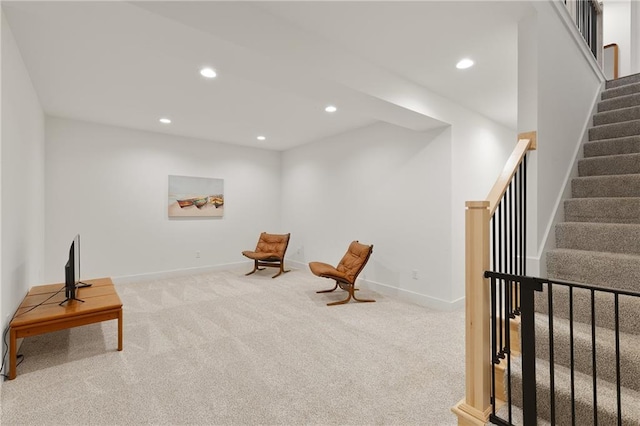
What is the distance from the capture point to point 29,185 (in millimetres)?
3168

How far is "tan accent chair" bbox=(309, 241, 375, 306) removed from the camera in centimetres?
414

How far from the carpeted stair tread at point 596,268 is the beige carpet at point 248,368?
1.08 m

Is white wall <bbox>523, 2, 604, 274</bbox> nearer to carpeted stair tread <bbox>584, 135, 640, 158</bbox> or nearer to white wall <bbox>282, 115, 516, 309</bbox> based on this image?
carpeted stair tread <bbox>584, 135, 640, 158</bbox>

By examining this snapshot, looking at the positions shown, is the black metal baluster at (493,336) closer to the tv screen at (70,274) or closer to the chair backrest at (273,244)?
the tv screen at (70,274)

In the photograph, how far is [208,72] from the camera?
3072 mm

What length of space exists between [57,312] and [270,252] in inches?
144

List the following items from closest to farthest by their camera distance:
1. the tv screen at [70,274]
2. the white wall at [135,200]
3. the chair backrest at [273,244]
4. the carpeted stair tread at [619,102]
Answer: the tv screen at [70,274] → the carpeted stair tread at [619,102] → the white wall at [135,200] → the chair backrest at [273,244]

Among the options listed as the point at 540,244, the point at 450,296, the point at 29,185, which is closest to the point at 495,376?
the point at 540,244

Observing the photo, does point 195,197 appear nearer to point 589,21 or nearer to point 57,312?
point 57,312

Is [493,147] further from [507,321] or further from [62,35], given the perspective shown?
[62,35]

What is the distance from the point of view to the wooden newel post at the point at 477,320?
160cm

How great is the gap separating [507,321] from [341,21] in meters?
2.33

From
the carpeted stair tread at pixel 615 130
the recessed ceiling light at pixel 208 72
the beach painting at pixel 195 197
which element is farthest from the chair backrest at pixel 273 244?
the carpeted stair tread at pixel 615 130

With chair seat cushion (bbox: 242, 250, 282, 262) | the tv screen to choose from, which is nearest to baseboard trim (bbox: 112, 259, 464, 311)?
chair seat cushion (bbox: 242, 250, 282, 262)
